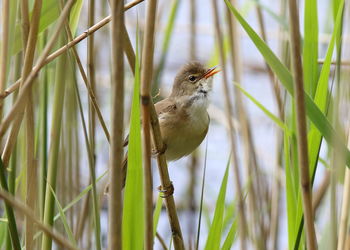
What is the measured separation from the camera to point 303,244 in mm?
1608

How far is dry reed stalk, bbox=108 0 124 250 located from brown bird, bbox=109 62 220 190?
0.97m

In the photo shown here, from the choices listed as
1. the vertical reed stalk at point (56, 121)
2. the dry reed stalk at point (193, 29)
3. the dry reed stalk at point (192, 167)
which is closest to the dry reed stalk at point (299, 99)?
the vertical reed stalk at point (56, 121)

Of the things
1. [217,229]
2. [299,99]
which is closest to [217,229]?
[217,229]

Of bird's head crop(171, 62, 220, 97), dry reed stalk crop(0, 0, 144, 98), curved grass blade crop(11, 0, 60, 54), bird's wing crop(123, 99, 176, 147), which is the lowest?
dry reed stalk crop(0, 0, 144, 98)

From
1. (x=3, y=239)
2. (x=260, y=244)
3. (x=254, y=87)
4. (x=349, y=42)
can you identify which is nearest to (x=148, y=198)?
(x=3, y=239)

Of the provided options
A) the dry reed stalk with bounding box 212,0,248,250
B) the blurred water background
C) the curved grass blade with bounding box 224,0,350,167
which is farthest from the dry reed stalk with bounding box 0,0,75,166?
the blurred water background

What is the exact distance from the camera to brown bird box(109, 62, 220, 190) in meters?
2.23

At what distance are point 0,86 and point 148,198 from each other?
0.55 metres

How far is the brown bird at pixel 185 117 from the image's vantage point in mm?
2232

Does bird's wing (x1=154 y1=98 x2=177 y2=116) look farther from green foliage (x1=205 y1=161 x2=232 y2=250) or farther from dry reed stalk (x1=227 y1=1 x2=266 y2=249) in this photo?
green foliage (x1=205 y1=161 x2=232 y2=250)

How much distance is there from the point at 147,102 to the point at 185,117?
905 mm

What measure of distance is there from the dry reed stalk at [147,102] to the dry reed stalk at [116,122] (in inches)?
3.8

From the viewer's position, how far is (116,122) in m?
1.22

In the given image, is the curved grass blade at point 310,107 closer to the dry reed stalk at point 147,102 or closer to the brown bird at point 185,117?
the dry reed stalk at point 147,102
